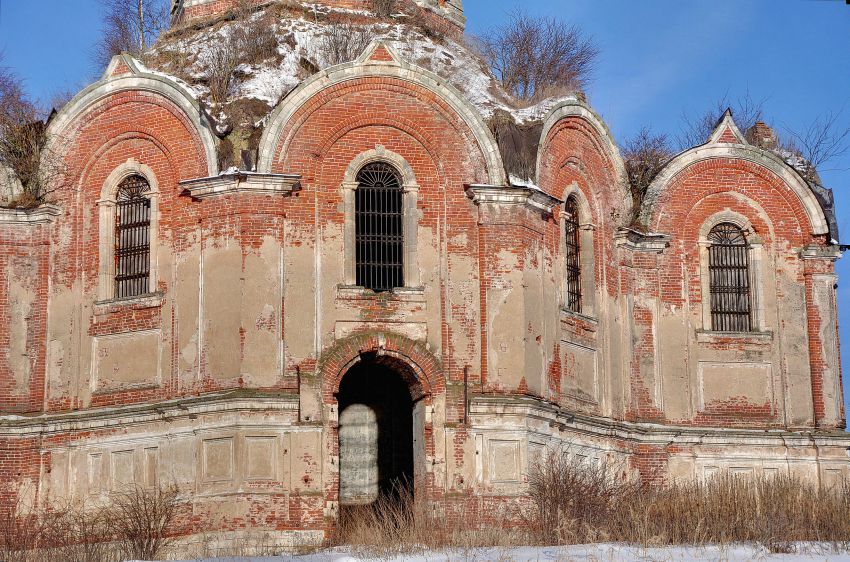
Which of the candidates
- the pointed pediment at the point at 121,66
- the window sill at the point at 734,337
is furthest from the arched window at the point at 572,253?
the pointed pediment at the point at 121,66

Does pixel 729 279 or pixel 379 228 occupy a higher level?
pixel 379 228

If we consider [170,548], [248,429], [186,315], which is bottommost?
[170,548]

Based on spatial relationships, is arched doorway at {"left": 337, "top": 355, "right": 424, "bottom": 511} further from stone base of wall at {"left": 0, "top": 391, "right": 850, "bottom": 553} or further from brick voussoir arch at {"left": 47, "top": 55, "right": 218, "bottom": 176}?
brick voussoir arch at {"left": 47, "top": 55, "right": 218, "bottom": 176}

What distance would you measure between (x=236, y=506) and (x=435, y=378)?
392 centimetres

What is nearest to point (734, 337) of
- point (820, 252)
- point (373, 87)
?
point (820, 252)

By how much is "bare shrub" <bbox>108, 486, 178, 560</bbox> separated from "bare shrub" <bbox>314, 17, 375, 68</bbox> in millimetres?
8035

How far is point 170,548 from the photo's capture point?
91.6 feet

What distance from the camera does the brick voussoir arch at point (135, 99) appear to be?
97.7 feet

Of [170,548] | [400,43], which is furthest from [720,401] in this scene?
[170,548]

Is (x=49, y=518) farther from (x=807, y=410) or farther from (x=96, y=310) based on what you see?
(x=807, y=410)

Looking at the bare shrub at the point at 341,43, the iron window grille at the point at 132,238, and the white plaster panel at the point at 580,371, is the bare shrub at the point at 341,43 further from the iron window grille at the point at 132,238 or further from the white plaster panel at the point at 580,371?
the white plaster panel at the point at 580,371

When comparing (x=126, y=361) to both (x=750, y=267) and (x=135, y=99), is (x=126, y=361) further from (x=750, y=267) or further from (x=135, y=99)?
(x=750, y=267)

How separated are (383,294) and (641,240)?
5965 mm

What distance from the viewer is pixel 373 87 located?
99.0 ft
